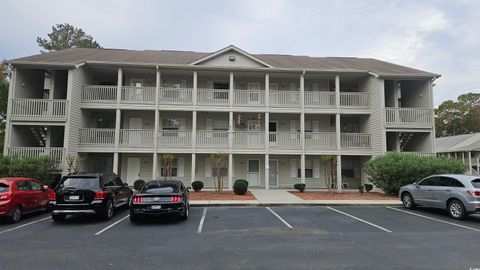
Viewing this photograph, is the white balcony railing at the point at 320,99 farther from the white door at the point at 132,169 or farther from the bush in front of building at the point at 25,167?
the bush in front of building at the point at 25,167

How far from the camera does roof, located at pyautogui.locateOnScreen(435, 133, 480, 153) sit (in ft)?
103

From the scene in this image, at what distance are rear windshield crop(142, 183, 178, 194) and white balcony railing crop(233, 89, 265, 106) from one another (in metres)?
10.6

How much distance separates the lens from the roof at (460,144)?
103 ft

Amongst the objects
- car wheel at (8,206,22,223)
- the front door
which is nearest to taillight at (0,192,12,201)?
car wheel at (8,206,22,223)

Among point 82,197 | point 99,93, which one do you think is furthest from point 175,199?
point 99,93

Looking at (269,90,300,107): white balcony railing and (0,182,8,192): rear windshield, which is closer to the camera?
(0,182,8,192): rear windshield

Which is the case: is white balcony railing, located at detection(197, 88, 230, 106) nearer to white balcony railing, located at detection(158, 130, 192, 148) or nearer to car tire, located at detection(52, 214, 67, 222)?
white balcony railing, located at detection(158, 130, 192, 148)

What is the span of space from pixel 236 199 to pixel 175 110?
795cm

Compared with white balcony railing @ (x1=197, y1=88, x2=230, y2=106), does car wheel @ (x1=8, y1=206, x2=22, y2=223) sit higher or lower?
lower

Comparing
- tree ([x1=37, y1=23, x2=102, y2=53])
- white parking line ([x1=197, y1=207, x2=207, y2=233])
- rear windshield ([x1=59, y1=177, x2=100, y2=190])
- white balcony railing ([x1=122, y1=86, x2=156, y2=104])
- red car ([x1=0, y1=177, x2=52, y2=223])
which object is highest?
tree ([x1=37, y1=23, x2=102, y2=53])

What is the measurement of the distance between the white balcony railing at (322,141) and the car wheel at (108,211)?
44.1 ft

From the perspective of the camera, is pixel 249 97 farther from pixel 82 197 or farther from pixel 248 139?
pixel 82 197

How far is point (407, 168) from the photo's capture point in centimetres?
1627

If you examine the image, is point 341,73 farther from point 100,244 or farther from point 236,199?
point 100,244
